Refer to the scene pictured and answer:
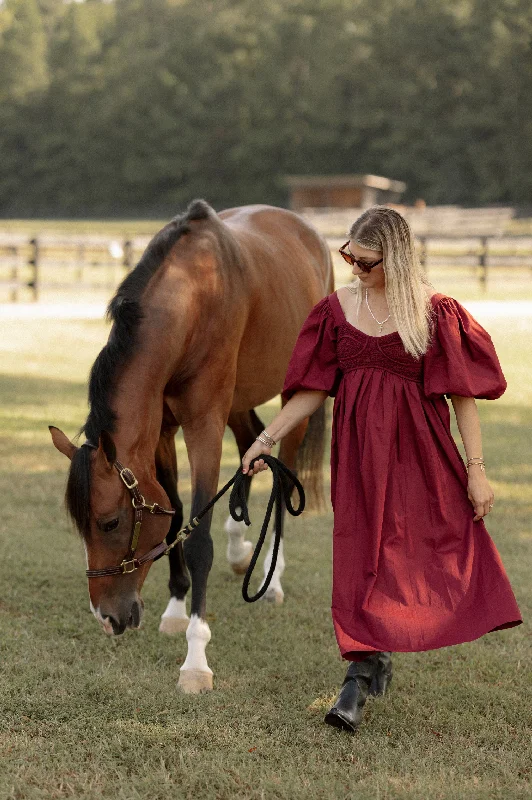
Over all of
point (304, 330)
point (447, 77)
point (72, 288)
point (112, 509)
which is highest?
point (447, 77)

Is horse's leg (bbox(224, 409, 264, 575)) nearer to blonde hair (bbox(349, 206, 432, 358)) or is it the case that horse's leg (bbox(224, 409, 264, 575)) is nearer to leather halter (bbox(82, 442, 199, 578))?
leather halter (bbox(82, 442, 199, 578))

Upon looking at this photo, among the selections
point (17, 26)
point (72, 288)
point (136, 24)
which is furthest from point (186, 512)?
point (136, 24)

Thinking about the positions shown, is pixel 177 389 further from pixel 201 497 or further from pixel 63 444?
pixel 63 444

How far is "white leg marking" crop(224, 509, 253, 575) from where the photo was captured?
5.61 meters

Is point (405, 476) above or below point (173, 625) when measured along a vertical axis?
above

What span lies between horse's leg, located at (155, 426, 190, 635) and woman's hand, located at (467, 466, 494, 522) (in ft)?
5.43

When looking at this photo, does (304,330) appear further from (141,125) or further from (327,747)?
(141,125)

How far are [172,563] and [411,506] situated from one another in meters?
1.66

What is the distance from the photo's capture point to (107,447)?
3666 millimetres

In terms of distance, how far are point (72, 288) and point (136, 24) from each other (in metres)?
69.2

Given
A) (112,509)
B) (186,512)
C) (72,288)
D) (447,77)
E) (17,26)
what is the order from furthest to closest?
(17,26), (447,77), (72,288), (186,512), (112,509)

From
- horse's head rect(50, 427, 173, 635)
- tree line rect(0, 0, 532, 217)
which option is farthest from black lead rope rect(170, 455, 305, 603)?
tree line rect(0, 0, 532, 217)

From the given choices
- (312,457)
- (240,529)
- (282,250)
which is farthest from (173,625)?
(282,250)

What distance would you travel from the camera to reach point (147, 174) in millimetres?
67438
